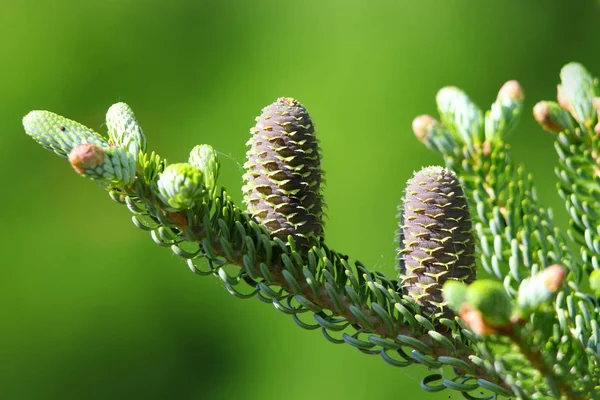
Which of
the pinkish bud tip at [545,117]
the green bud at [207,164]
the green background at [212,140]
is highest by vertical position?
the green background at [212,140]

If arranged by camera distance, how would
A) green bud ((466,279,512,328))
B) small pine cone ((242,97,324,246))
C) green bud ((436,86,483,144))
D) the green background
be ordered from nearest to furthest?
green bud ((466,279,512,328)) → green bud ((436,86,483,144)) → small pine cone ((242,97,324,246)) → the green background

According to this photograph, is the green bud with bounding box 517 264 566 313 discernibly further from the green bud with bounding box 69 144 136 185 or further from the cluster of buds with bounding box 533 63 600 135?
the green bud with bounding box 69 144 136 185

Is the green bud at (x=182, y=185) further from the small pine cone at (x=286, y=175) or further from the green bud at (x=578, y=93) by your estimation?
the green bud at (x=578, y=93)

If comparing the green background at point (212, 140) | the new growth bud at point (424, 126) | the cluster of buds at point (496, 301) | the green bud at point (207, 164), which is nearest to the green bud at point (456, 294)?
the cluster of buds at point (496, 301)

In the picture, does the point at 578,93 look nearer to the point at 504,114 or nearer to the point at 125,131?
the point at 504,114

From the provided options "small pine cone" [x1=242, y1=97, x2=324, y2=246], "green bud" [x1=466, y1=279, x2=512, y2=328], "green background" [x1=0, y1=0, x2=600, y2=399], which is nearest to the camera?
"green bud" [x1=466, y1=279, x2=512, y2=328]

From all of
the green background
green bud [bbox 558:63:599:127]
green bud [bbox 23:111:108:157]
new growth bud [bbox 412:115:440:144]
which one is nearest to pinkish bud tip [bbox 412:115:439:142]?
new growth bud [bbox 412:115:440:144]
